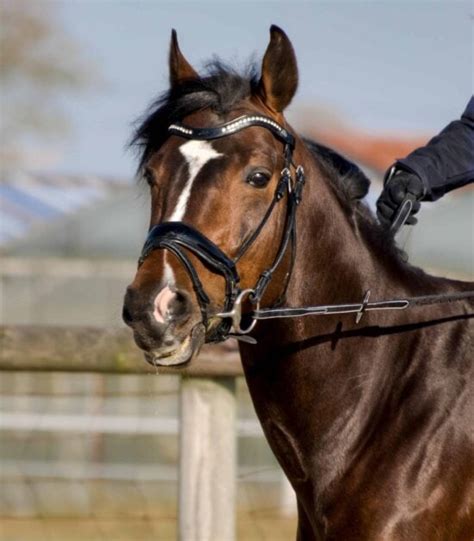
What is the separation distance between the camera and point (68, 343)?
5434 millimetres

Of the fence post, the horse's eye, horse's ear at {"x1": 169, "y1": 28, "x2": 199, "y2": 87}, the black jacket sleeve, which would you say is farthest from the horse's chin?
the fence post

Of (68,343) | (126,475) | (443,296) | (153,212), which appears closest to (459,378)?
(443,296)

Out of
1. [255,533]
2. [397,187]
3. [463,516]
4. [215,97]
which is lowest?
[255,533]

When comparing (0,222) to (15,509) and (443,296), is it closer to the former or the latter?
(15,509)

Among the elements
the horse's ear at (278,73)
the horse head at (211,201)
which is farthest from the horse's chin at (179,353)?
the horse's ear at (278,73)

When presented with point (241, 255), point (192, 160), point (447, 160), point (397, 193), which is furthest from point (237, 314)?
point (447, 160)

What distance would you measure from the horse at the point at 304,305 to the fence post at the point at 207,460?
4.32ft

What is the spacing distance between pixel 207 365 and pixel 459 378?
1.63 metres

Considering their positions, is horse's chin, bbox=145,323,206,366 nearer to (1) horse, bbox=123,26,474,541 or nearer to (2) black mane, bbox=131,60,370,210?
(1) horse, bbox=123,26,474,541

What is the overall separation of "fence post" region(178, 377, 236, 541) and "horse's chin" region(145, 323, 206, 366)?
6.01 feet

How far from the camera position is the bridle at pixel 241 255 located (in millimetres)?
3414

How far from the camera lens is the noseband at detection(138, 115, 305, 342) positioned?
3.41 m

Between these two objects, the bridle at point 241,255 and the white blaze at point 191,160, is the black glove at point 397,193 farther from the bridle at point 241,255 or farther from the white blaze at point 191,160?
the white blaze at point 191,160

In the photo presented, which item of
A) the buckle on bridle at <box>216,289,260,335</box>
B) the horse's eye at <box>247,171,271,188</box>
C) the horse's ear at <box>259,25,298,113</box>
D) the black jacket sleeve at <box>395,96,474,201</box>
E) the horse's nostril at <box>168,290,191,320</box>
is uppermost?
the horse's ear at <box>259,25,298,113</box>
